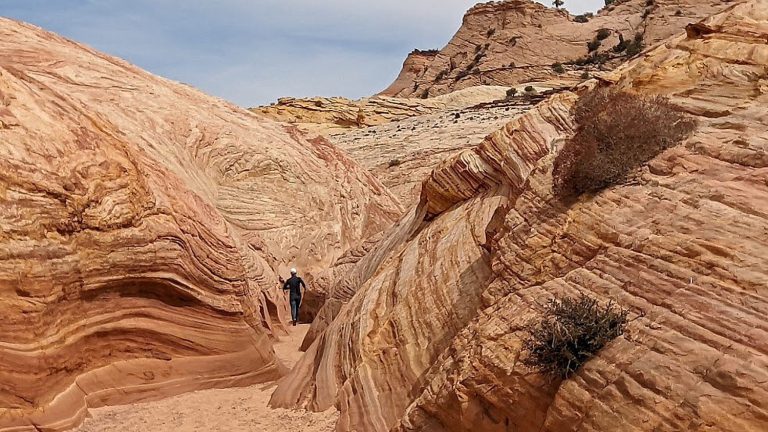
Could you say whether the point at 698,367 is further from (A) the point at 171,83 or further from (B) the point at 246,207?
(A) the point at 171,83

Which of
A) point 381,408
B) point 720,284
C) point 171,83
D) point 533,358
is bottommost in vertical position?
point 381,408

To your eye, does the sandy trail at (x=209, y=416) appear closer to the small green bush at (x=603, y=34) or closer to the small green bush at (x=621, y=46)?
the small green bush at (x=621, y=46)

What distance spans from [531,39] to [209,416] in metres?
59.5

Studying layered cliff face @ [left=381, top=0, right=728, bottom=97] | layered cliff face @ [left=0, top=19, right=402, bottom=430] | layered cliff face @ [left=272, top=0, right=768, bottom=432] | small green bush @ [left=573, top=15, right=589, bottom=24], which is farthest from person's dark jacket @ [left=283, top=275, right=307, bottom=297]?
small green bush @ [left=573, top=15, right=589, bottom=24]

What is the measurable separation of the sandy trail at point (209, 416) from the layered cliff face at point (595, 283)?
0.99ft

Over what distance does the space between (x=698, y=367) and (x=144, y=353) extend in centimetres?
762

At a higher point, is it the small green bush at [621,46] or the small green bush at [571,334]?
the small green bush at [621,46]

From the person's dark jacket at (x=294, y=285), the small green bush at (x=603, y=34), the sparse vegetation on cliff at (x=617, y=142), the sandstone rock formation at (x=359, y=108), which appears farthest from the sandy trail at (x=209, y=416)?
the small green bush at (x=603, y=34)

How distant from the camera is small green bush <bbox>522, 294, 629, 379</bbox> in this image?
17.1 feet

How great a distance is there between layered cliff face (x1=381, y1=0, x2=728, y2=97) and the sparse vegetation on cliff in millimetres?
47636

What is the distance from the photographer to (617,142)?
664 centimetres

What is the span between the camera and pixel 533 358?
5.59 m

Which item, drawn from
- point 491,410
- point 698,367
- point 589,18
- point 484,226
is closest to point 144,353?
point 484,226

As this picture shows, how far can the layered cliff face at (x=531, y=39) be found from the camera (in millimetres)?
57844
